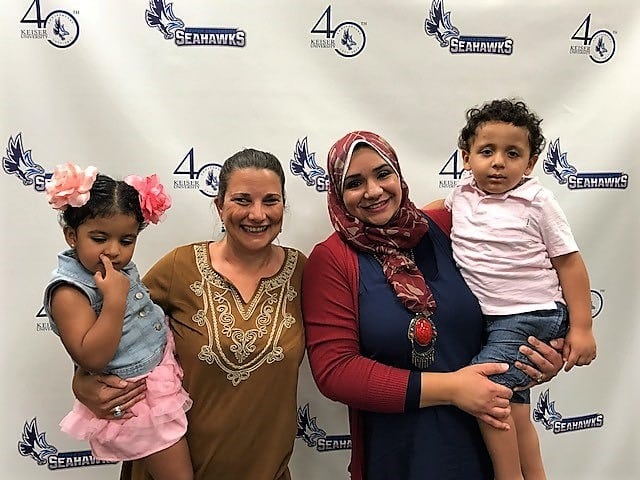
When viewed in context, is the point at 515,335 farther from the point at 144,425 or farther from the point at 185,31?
the point at 185,31

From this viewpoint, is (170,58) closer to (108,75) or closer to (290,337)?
(108,75)

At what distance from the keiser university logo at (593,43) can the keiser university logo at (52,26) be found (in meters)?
1.68

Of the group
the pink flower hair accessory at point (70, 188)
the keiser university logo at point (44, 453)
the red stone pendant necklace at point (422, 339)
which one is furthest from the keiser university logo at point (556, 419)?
the pink flower hair accessory at point (70, 188)

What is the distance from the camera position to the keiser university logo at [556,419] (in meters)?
2.43

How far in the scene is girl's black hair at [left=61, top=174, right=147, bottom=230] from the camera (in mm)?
1472

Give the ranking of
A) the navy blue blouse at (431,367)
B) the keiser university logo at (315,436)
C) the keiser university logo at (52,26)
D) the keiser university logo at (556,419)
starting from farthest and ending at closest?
1. the keiser university logo at (556,419)
2. the keiser university logo at (315,436)
3. the keiser university logo at (52,26)
4. the navy blue blouse at (431,367)

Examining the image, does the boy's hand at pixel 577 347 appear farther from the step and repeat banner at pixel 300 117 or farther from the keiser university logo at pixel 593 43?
the keiser university logo at pixel 593 43

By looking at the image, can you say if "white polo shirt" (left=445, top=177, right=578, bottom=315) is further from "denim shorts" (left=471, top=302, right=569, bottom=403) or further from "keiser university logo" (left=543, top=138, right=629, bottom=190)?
"keiser university logo" (left=543, top=138, right=629, bottom=190)

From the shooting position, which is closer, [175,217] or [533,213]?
[533,213]

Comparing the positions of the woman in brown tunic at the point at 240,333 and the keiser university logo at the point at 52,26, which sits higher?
the keiser university logo at the point at 52,26

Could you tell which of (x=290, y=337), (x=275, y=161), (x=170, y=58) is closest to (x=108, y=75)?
(x=170, y=58)

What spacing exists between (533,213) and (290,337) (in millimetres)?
722

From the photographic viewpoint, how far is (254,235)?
1675 mm

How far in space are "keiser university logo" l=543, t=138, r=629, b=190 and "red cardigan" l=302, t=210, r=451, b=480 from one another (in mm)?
987
